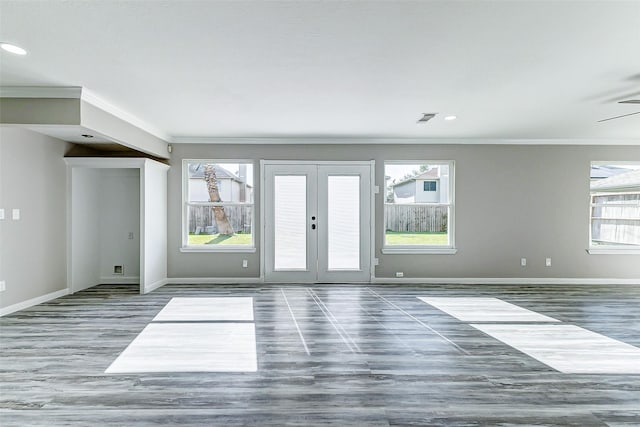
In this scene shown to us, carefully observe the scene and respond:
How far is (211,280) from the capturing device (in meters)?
6.39

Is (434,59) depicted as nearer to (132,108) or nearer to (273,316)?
(273,316)

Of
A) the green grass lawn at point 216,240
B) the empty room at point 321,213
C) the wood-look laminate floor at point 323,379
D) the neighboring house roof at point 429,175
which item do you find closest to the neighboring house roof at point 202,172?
the empty room at point 321,213

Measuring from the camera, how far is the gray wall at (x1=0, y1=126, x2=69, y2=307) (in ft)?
14.5

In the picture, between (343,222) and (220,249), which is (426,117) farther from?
(220,249)

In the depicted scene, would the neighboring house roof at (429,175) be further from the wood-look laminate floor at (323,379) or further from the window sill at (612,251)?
the window sill at (612,251)

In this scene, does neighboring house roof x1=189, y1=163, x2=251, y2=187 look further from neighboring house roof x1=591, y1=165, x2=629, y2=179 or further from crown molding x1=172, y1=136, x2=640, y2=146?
neighboring house roof x1=591, y1=165, x2=629, y2=179

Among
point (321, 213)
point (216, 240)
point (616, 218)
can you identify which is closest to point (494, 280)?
point (616, 218)

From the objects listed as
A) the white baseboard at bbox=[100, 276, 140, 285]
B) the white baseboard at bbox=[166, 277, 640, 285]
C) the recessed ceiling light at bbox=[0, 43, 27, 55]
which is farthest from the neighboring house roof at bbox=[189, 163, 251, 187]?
the recessed ceiling light at bbox=[0, 43, 27, 55]

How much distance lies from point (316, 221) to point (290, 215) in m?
0.46

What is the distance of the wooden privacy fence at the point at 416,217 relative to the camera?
21.5 feet

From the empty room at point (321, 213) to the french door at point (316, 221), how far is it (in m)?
0.04

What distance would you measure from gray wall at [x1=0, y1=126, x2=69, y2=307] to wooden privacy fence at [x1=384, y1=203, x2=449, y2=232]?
200 inches

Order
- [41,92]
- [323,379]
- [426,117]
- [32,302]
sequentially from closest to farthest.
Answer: [323,379], [41,92], [32,302], [426,117]

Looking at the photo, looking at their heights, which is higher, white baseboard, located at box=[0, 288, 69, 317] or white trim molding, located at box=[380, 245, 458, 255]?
white trim molding, located at box=[380, 245, 458, 255]
